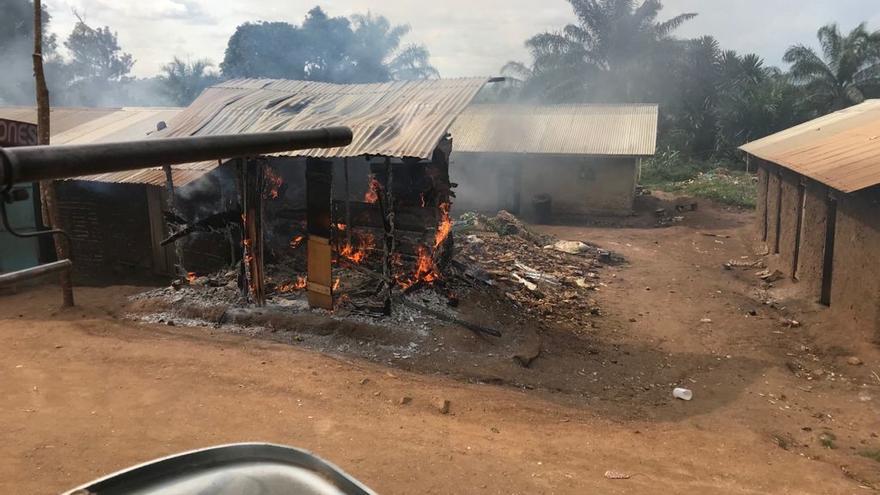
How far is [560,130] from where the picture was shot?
2416cm

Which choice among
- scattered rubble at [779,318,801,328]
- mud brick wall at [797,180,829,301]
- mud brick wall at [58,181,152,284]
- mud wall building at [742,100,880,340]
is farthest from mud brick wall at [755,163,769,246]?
mud brick wall at [58,181,152,284]

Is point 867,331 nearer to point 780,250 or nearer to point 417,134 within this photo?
point 780,250

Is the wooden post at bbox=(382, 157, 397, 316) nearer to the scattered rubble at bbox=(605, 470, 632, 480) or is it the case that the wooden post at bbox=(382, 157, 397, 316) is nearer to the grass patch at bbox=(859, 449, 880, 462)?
the scattered rubble at bbox=(605, 470, 632, 480)

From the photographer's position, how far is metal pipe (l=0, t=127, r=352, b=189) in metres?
1.98

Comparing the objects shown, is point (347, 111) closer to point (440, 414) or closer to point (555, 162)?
point (440, 414)

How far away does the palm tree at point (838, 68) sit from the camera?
3086cm

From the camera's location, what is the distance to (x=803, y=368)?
923 centimetres

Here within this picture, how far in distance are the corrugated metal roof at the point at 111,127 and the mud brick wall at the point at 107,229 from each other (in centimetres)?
64

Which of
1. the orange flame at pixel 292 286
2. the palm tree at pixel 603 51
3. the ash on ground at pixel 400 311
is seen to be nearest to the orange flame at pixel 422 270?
the ash on ground at pixel 400 311

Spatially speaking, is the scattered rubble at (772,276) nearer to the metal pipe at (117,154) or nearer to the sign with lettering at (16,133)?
the metal pipe at (117,154)

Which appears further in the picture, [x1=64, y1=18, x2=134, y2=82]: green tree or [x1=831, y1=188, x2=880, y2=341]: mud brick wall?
[x1=64, y1=18, x2=134, y2=82]: green tree

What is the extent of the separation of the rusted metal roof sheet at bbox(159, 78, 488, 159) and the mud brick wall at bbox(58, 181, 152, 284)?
2.20m

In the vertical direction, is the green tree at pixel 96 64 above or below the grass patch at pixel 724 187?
above

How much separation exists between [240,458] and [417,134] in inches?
294
